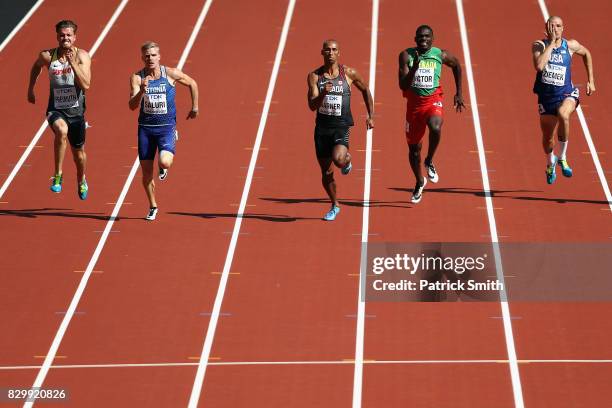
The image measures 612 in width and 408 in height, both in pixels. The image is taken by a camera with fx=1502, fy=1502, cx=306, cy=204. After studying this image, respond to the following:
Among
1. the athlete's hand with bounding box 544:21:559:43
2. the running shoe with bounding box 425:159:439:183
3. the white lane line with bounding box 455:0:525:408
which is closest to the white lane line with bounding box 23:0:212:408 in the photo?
the running shoe with bounding box 425:159:439:183

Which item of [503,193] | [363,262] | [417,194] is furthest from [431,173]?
[363,262]

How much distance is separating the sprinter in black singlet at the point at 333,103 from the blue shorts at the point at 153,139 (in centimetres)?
159

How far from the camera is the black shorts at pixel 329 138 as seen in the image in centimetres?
1605

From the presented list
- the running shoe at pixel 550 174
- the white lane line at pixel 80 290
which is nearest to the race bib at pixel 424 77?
the running shoe at pixel 550 174

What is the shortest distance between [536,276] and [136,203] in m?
5.01

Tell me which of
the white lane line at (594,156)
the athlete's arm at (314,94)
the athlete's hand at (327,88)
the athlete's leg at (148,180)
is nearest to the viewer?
the athlete's hand at (327,88)

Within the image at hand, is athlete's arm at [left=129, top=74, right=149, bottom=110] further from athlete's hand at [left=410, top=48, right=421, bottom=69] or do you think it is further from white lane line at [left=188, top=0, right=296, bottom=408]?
athlete's hand at [left=410, top=48, right=421, bottom=69]

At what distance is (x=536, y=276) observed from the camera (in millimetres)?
14820

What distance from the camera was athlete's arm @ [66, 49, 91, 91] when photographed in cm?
1606

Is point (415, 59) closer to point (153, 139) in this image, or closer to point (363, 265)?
point (363, 265)

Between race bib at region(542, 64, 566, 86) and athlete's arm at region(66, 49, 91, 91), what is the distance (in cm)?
507

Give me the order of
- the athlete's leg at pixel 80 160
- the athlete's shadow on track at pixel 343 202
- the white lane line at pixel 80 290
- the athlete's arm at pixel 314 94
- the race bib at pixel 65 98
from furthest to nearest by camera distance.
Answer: the athlete's shadow on track at pixel 343 202 < the athlete's leg at pixel 80 160 < the race bib at pixel 65 98 < the athlete's arm at pixel 314 94 < the white lane line at pixel 80 290

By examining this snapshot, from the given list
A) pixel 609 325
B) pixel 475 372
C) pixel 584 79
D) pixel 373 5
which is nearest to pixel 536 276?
pixel 609 325

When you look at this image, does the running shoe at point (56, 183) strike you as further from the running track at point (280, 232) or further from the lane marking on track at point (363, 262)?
the lane marking on track at point (363, 262)
